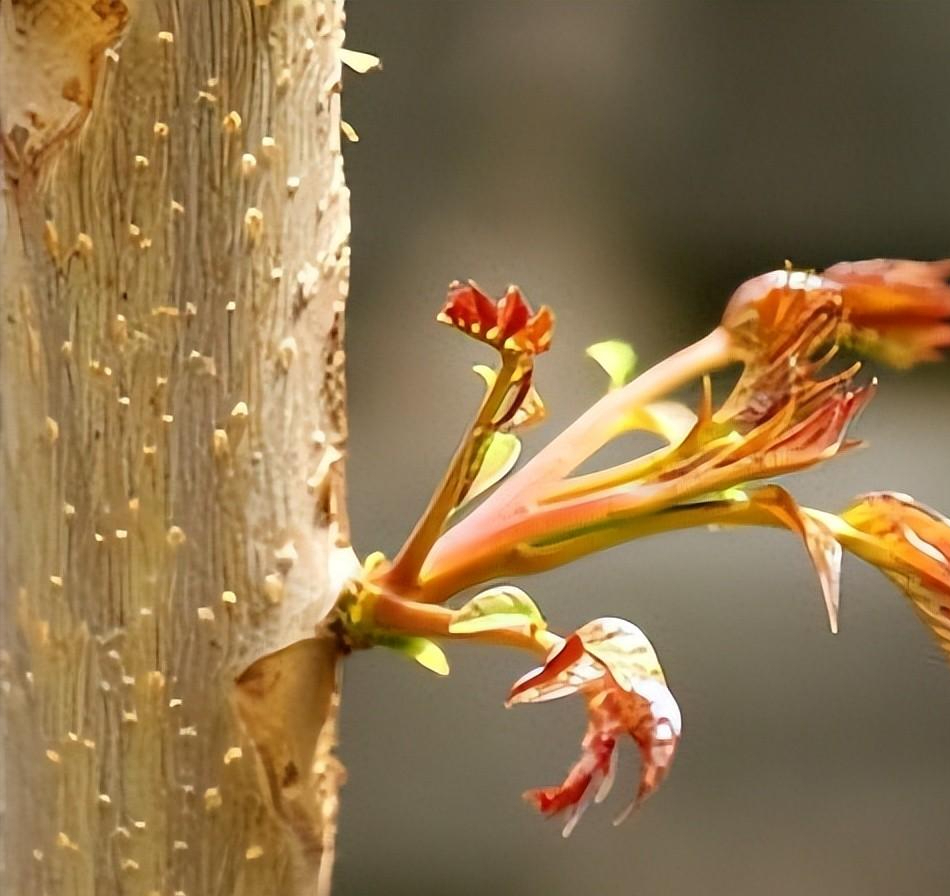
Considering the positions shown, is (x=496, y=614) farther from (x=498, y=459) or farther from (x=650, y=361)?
(x=650, y=361)

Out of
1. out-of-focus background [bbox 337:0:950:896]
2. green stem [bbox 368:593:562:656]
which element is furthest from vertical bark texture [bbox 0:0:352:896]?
out-of-focus background [bbox 337:0:950:896]

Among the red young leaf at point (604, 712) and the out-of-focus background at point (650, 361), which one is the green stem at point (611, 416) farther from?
the out-of-focus background at point (650, 361)

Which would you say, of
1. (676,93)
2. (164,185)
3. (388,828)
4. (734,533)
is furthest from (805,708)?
(164,185)

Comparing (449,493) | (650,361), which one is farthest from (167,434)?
(650,361)

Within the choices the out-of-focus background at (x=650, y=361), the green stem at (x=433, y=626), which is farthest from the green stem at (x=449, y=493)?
the out-of-focus background at (x=650, y=361)

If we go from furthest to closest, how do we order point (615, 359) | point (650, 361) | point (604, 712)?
1. point (650, 361)
2. point (615, 359)
3. point (604, 712)

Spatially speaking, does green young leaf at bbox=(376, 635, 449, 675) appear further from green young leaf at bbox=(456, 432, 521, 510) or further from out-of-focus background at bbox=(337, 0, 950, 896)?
out-of-focus background at bbox=(337, 0, 950, 896)

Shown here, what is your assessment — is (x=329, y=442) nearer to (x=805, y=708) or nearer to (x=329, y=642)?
(x=329, y=642)
